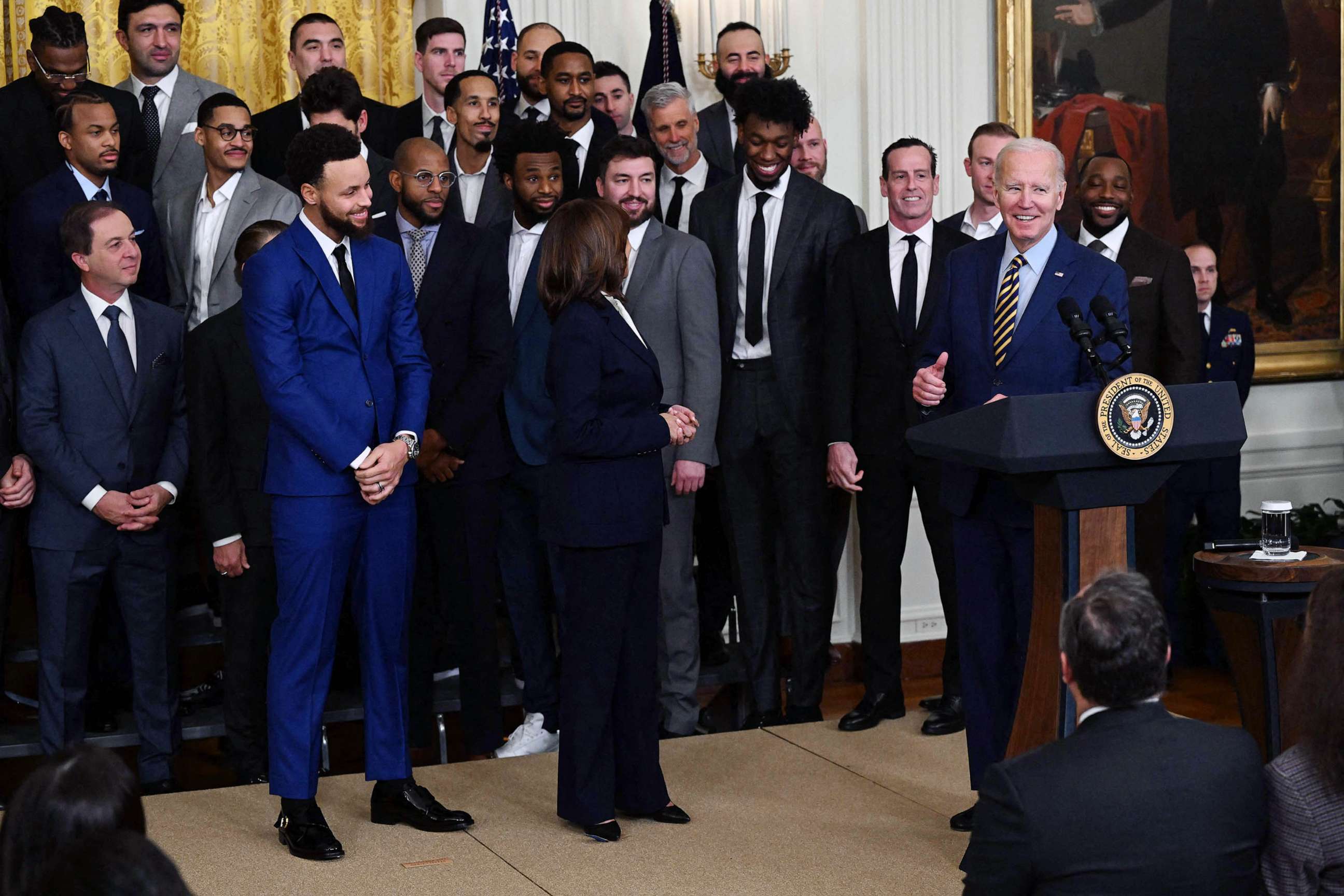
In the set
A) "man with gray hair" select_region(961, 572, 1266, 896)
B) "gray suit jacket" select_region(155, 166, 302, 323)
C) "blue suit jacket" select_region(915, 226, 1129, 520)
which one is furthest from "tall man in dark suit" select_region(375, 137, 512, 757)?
"man with gray hair" select_region(961, 572, 1266, 896)

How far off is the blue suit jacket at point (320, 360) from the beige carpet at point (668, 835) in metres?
0.96

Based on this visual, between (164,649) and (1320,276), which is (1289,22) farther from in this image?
(164,649)

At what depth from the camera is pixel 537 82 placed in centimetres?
603

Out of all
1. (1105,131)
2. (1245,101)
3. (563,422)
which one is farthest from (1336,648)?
(1245,101)

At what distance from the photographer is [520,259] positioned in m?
5.09

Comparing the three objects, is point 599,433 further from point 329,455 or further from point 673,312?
point 673,312

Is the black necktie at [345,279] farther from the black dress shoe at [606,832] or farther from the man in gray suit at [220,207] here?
the black dress shoe at [606,832]

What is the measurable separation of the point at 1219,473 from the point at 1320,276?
171cm

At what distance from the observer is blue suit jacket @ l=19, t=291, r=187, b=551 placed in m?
4.66

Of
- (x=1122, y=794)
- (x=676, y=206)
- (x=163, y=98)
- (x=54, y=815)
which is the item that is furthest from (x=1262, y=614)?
(x=163, y=98)

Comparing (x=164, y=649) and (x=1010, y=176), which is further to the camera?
(x=164, y=649)

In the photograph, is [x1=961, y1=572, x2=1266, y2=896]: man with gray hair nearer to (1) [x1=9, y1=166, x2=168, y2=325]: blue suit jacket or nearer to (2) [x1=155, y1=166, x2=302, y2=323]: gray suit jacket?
(2) [x1=155, y1=166, x2=302, y2=323]: gray suit jacket

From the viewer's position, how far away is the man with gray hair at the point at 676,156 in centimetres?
561

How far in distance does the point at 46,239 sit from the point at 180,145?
708 mm
